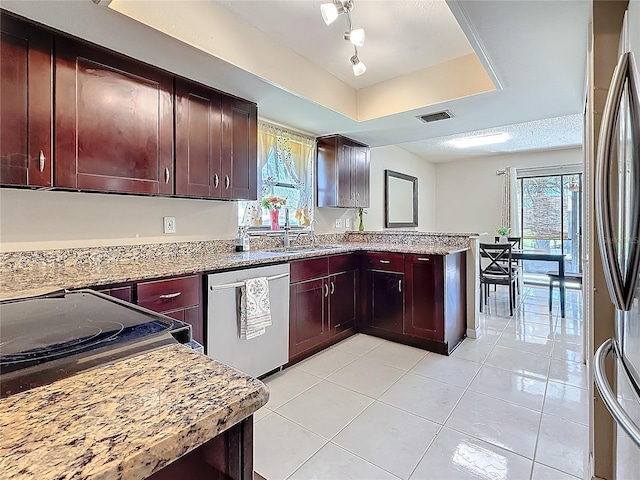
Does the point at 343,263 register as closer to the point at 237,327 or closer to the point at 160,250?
the point at 237,327

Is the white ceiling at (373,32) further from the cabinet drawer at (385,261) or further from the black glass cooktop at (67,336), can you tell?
the black glass cooktop at (67,336)

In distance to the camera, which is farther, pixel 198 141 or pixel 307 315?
pixel 307 315

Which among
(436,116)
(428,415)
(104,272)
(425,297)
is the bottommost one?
(428,415)

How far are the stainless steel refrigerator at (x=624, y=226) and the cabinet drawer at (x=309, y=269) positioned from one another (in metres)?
1.99

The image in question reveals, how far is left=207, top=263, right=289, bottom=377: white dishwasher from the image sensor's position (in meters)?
2.14

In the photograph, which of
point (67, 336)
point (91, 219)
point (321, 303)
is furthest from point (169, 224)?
point (67, 336)

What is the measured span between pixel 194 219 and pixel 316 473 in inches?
76.7

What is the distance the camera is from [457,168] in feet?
22.8

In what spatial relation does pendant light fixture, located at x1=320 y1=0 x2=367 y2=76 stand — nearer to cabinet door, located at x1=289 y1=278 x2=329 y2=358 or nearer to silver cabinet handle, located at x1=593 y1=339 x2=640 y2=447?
cabinet door, located at x1=289 y1=278 x2=329 y2=358

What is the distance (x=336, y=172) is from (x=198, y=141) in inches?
69.4

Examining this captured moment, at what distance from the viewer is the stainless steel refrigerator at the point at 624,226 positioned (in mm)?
902

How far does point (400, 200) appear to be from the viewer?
19.0 ft

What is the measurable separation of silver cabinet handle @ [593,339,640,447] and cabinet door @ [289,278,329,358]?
1.99 m

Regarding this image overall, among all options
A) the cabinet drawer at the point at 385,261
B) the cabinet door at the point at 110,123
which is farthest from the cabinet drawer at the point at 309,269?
the cabinet door at the point at 110,123
